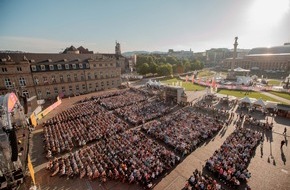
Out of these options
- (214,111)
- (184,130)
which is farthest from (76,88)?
(214,111)

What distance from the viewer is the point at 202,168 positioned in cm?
1730

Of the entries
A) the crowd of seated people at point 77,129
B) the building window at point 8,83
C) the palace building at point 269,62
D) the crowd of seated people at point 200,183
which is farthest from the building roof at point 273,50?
the building window at point 8,83

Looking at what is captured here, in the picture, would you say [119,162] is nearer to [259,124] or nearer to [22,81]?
[259,124]

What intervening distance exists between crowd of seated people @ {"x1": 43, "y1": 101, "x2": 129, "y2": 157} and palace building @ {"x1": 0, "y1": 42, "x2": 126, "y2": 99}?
17181 millimetres

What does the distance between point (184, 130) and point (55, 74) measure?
4220 cm

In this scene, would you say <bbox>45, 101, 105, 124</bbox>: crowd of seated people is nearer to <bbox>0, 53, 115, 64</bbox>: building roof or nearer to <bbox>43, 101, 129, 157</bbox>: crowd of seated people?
<bbox>43, 101, 129, 157</bbox>: crowd of seated people

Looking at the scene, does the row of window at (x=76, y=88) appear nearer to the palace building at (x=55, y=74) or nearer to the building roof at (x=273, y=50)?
the palace building at (x=55, y=74)

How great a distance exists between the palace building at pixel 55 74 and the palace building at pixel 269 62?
10578 cm

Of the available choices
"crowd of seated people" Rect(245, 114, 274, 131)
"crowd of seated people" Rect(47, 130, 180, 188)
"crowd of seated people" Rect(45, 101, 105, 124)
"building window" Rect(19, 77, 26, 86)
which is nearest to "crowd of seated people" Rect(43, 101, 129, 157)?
"crowd of seated people" Rect(45, 101, 105, 124)

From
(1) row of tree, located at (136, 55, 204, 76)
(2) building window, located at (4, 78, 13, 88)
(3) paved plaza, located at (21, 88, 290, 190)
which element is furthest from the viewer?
(1) row of tree, located at (136, 55, 204, 76)

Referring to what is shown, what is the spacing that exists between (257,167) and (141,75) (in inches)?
2809

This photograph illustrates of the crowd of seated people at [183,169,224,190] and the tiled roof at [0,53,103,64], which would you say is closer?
the crowd of seated people at [183,169,224,190]

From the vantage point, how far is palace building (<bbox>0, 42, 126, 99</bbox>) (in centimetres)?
4109

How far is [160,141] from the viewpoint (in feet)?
74.7
